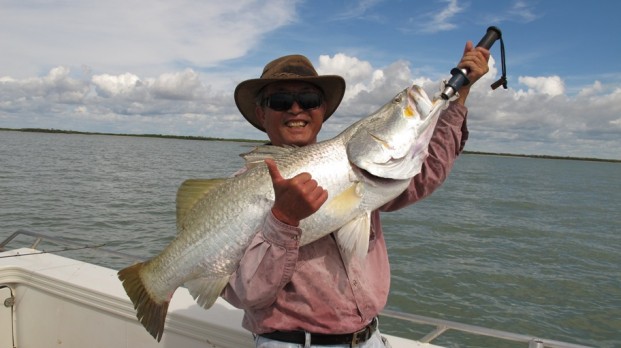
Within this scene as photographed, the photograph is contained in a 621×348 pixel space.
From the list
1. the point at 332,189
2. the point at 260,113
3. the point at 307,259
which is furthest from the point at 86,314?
the point at 332,189

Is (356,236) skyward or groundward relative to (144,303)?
skyward

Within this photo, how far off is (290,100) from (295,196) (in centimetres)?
98

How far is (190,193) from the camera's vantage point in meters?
2.80

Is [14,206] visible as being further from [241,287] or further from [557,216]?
[557,216]

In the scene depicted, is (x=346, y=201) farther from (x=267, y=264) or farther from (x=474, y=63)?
(x=474, y=63)

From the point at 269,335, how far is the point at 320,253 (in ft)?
1.73

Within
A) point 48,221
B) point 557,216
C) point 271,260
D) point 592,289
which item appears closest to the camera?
point 271,260

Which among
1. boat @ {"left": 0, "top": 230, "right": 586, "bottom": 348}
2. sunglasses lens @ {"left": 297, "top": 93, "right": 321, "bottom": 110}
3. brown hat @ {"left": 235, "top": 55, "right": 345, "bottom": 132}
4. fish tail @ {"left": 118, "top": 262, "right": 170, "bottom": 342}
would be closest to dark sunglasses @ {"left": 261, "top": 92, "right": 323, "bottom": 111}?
sunglasses lens @ {"left": 297, "top": 93, "right": 321, "bottom": 110}

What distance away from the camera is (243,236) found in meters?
2.44

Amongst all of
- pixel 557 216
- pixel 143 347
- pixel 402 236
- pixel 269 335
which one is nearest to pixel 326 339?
pixel 269 335

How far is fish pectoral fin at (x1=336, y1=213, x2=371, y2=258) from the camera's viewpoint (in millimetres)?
2396

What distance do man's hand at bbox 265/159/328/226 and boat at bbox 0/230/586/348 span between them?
6.26 feet

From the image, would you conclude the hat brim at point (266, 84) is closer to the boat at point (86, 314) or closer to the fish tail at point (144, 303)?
the fish tail at point (144, 303)

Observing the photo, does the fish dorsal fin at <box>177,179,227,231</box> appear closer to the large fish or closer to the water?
the large fish
